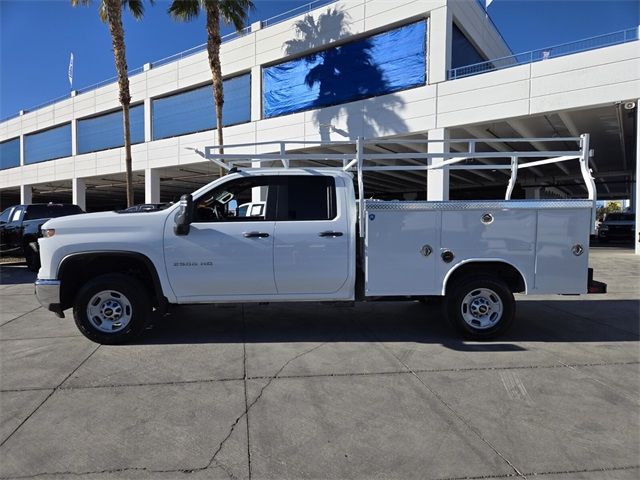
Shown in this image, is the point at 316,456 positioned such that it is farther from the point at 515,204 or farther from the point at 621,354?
the point at 621,354

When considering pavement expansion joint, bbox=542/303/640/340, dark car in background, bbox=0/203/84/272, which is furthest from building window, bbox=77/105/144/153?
pavement expansion joint, bbox=542/303/640/340

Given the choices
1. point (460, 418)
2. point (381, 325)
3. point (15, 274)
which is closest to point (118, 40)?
Result: point (15, 274)

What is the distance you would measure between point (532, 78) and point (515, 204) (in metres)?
13.2

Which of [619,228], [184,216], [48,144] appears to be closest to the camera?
[184,216]

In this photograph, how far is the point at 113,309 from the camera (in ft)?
16.7

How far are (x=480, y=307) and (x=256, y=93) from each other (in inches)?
805

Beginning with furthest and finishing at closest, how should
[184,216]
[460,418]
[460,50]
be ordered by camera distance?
[460,50], [184,216], [460,418]

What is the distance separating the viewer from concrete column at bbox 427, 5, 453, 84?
16861mm

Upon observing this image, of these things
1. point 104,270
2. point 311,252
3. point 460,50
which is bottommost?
point 104,270

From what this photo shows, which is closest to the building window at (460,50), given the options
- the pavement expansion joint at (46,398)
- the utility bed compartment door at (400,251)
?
the utility bed compartment door at (400,251)

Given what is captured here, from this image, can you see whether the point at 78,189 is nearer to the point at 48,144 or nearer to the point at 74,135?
the point at 74,135

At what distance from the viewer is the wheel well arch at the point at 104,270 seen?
495 centimetres

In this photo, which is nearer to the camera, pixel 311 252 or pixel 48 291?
pixel 48 291

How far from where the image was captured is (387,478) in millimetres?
2621
